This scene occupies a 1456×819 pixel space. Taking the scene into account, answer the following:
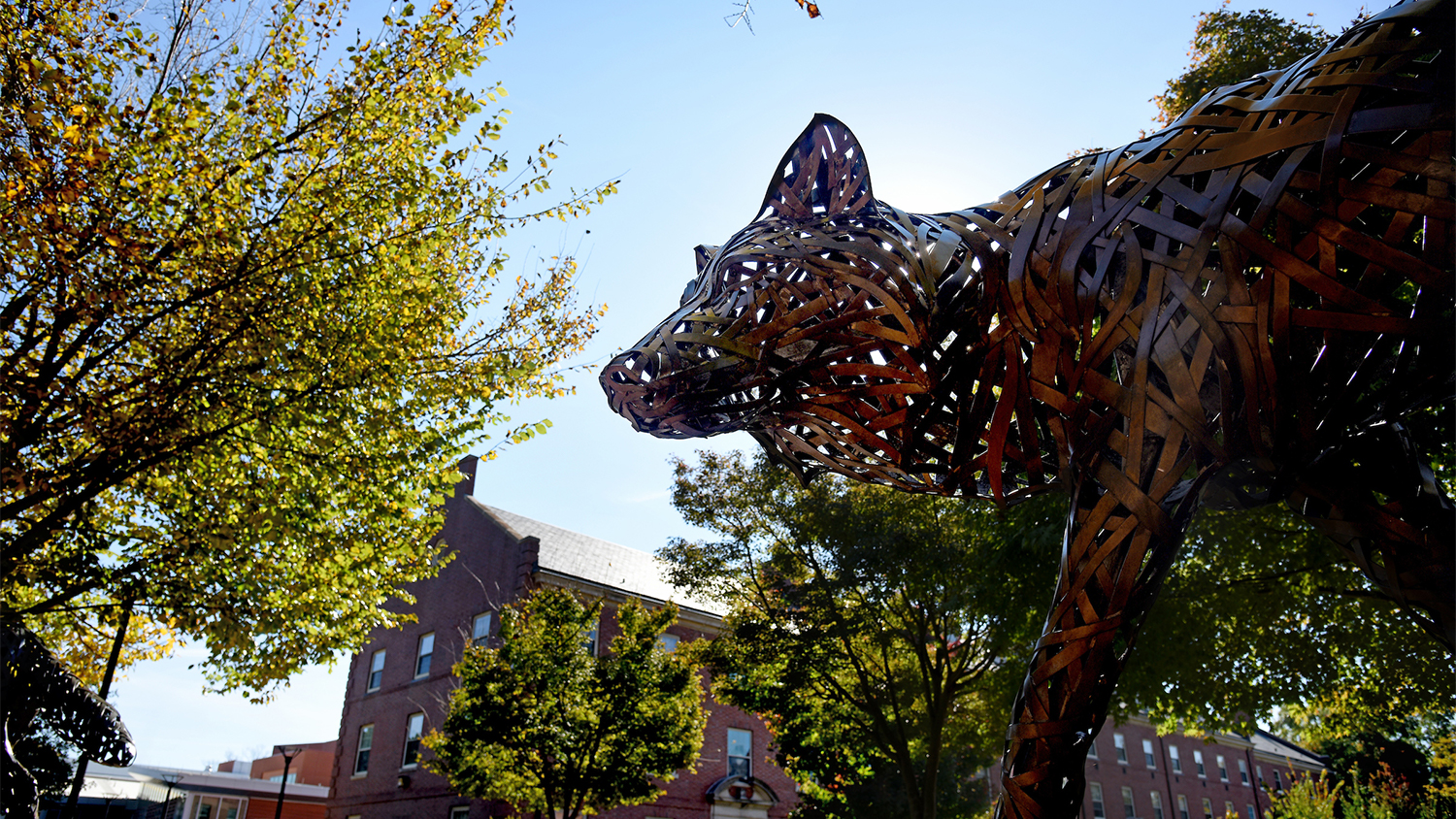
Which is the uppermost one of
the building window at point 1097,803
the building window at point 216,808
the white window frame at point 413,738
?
the white window frame at point 413,738

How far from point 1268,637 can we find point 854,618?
6194mm

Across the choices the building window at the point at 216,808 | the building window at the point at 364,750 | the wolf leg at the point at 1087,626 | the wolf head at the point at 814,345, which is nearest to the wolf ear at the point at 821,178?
the wolf head at the point at 814,345

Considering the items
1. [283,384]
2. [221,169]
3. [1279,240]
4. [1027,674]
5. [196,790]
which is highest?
[221,169]

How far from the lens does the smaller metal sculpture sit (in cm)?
346

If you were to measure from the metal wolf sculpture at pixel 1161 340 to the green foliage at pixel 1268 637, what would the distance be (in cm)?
807

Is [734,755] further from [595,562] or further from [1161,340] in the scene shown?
[1161,340]

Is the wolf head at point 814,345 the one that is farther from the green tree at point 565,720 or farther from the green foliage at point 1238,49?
the green tree at point 565,720

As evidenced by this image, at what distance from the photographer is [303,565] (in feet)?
28.5

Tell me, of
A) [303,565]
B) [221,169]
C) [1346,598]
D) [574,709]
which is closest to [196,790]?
[574,709]

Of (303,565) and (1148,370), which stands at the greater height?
(303,565)

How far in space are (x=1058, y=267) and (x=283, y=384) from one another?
802 centimetres

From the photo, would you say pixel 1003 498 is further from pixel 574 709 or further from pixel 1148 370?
pixel 574 709

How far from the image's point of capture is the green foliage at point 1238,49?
8953 mm

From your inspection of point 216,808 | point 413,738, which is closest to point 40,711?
point 413,738
